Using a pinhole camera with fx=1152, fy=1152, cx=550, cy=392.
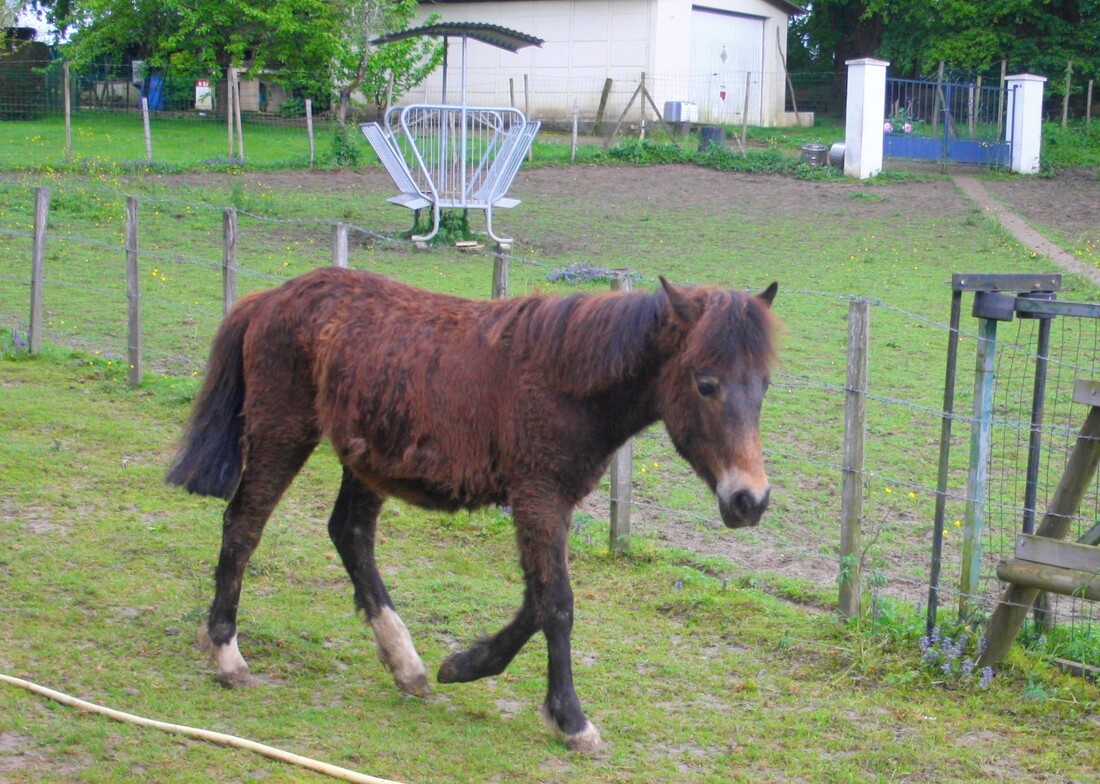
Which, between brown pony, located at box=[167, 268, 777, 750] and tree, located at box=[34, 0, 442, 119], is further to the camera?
tree, located at box=[34, 0, 442, 119]

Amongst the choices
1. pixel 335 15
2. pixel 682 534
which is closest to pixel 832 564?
pixel 682 534

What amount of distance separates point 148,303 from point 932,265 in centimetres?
1054

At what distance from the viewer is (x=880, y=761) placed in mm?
4191

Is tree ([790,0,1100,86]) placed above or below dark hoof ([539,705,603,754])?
above

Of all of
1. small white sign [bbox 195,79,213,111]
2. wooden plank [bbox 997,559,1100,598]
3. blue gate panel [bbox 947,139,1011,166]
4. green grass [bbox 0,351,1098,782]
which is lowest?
green grass [bbox 0,351,1098,782]

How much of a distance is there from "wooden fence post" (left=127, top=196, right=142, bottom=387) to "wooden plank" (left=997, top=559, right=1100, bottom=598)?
7.12m

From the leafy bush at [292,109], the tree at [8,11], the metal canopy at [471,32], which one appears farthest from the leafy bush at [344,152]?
the tree at [8,11]

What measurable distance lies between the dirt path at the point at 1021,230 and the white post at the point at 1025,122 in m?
1.71

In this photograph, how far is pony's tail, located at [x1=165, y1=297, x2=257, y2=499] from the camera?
504 cm

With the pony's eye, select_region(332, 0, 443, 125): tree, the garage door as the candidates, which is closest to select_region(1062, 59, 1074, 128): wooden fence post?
the garage door

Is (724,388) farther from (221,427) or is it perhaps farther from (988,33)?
(988,33)

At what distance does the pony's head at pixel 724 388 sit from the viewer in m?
3.94

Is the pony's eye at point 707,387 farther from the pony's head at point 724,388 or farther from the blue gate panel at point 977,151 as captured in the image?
the blue gate panel at point 977,151

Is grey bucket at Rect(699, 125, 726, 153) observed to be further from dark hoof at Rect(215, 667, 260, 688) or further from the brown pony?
dark hoof at Rect(215, 667, 260, 688)
